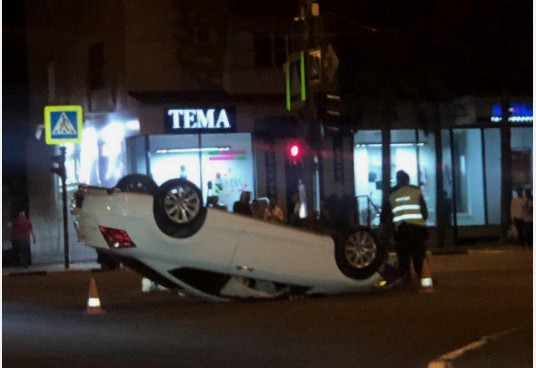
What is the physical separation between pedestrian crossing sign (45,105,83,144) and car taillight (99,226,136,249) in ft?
32.5

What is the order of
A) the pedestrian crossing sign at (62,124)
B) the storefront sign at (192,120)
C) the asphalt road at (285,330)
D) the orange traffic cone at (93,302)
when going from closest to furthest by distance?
1. the asphalt road at (285,330)
2. the orange traffic cone at (93,302)
3. the pedestrian crossing sign at (62,124)
4. the storefront sign at (192,120)

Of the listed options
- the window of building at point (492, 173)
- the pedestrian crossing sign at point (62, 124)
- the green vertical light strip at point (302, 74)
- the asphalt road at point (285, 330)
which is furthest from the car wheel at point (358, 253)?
the window of building at point (492, 173)

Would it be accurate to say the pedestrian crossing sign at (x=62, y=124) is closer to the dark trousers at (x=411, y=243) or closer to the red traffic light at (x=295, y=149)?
the red traffic light at (x=295, y=149)

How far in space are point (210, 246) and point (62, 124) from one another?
10165 mm

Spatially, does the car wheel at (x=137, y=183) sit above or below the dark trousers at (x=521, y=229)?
above

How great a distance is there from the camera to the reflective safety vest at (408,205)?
16875 millimetres

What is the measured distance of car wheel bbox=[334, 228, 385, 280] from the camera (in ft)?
50.7

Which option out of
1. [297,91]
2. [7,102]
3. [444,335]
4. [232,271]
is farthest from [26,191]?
[444,335]

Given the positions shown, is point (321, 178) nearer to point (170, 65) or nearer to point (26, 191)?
point (170, 65)

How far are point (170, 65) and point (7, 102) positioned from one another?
13788 mm

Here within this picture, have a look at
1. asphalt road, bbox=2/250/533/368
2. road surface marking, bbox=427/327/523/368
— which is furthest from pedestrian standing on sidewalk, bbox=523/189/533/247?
road surface marking, bbox=427/327/523/368

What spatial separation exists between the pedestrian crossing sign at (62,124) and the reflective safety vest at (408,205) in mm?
9187

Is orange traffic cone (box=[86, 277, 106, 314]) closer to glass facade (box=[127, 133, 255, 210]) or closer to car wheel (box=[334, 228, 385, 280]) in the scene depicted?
car wheel (box=[334, 228, 385, 280])

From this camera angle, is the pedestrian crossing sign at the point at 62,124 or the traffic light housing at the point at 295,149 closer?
the traffic light housing at the point at 295,149
